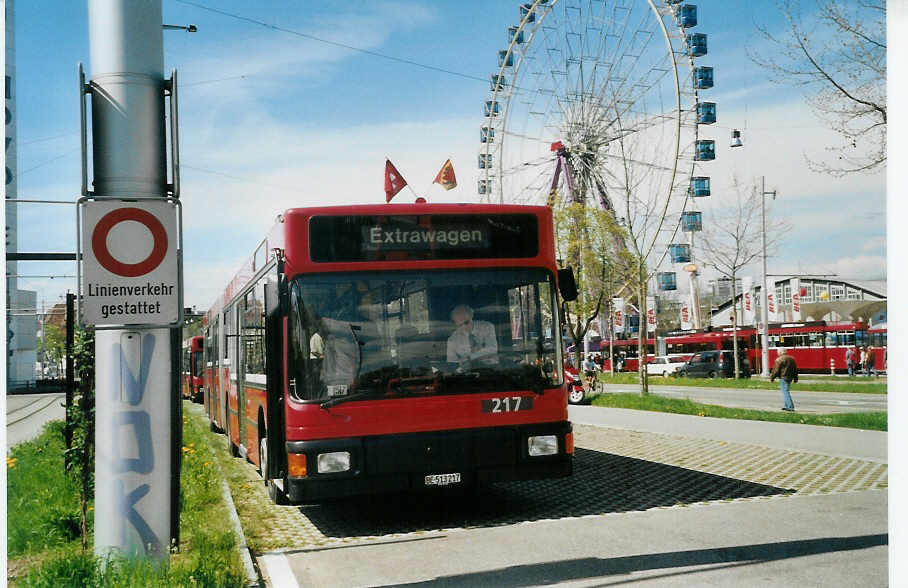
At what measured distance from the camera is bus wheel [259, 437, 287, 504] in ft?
30.7

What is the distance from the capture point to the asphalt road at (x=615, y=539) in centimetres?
640

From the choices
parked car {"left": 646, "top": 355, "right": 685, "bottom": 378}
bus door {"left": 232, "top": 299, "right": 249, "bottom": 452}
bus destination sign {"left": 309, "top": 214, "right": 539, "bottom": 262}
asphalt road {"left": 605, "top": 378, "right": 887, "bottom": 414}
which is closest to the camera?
bus destination sign {"left": 309, "top": 214, "right": 539, "bottom": 262}

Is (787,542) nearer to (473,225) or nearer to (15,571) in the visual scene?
(473,225)

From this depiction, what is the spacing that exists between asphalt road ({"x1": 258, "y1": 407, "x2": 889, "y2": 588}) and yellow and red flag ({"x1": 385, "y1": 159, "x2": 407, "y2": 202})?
5.76 meters

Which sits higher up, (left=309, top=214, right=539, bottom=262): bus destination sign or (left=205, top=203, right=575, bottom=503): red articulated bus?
(left=309, top=214, right=539, bottom=262): bus destination sign

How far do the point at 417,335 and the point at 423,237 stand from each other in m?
0.98

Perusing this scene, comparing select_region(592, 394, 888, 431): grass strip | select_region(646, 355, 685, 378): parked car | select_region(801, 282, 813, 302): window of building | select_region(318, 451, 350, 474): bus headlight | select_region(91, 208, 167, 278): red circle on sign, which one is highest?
select_region(801, 282, 813, 302): window of building

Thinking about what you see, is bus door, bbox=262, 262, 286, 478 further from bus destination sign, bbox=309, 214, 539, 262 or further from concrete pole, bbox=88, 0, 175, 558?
concrete pole, bbox=88, 0, 175, 558

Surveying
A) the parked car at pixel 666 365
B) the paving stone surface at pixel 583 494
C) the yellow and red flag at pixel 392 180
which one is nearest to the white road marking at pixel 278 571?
the paving stone surface at pixel 583 494

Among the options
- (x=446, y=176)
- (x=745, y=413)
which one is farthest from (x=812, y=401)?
(x=446, y=176)

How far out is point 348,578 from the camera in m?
6.62

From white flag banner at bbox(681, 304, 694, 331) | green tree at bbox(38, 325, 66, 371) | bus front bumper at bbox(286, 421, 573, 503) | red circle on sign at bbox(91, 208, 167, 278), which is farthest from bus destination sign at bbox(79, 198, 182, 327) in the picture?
white flag banner at bbox(681, 304, 694, 331)

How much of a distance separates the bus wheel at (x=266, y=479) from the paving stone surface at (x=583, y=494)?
0.71ft

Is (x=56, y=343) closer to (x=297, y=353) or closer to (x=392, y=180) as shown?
(x=392, y=180)
